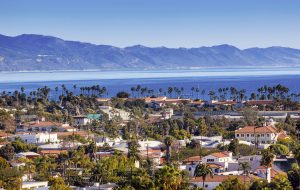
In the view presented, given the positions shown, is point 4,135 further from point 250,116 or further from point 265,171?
point 265,171

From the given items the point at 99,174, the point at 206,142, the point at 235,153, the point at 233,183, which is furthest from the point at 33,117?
the point at 233,183

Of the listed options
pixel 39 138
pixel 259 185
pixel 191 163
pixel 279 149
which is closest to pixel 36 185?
pixel 259 185

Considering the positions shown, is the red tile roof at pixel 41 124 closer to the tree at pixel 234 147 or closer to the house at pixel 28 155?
the house at pixel 28 155

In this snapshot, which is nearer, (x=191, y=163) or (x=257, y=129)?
(x=191, y=163)

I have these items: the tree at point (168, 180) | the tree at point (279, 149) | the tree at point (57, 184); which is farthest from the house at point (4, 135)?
the tree at point (168, 180)

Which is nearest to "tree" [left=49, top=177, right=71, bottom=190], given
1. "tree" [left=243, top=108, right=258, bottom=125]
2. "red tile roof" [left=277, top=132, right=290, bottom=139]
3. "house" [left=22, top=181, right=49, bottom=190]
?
"house" [left=22, top=181, right=49, bottom=190]

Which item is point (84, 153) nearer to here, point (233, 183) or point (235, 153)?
point (235, 153)

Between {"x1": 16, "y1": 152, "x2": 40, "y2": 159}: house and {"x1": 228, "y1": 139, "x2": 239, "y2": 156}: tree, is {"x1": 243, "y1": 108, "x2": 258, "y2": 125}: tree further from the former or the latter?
{"x1": 16, "y1": 152, "x2": 40, "y2": 159}: house
